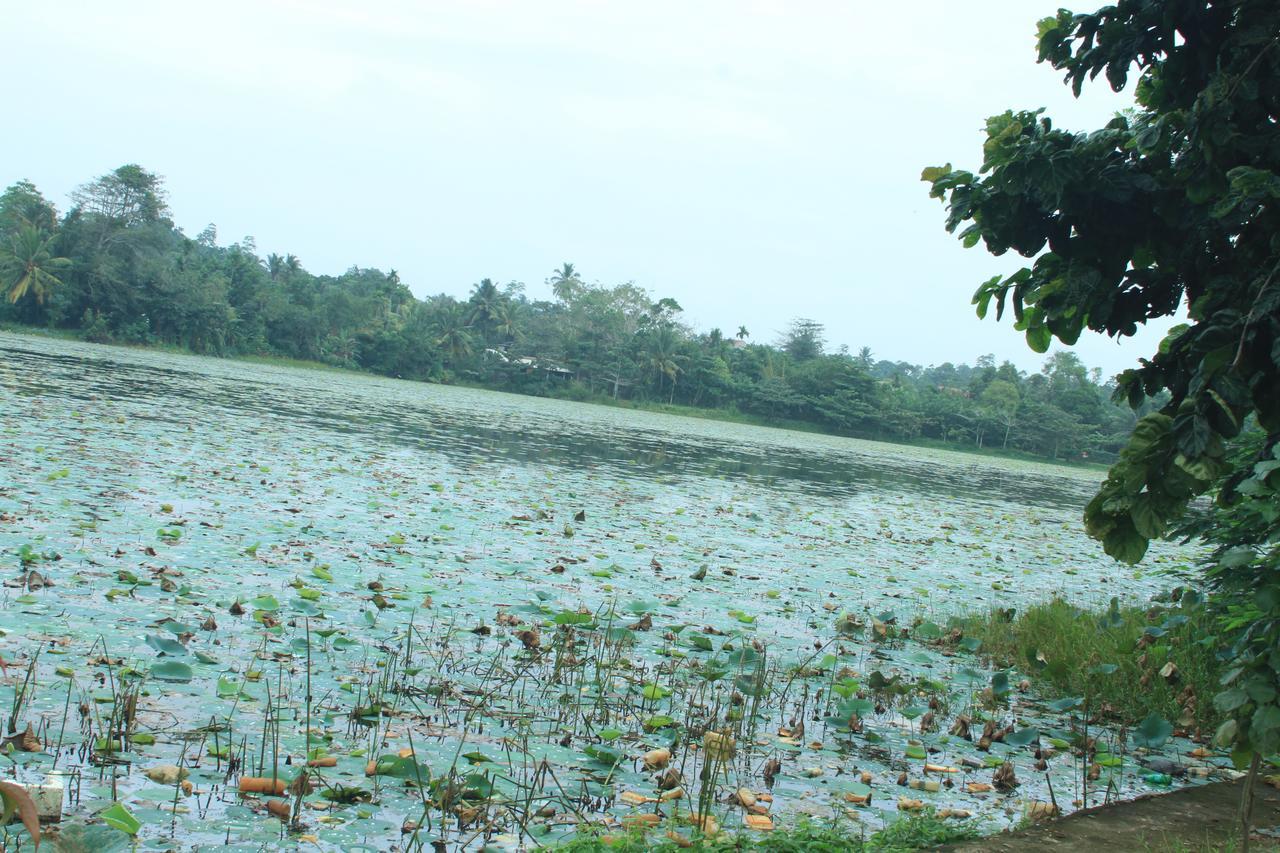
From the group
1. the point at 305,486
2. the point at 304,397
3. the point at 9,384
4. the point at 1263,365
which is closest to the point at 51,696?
the point at 1263,365

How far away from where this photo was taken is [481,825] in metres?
3.44

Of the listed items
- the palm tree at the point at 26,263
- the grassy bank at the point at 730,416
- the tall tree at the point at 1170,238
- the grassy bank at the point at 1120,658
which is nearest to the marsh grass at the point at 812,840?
the tall tree at the point at 1170,238

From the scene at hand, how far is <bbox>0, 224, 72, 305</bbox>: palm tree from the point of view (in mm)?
47938

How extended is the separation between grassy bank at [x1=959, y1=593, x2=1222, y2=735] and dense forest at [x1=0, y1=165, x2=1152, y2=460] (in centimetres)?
5432

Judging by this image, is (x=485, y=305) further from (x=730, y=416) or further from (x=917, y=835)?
(x=917, y=835)

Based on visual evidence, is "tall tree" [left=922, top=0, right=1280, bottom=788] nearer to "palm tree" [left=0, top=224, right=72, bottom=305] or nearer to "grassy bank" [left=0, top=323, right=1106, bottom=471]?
"palm tree" [left=0, top=224, right=72, bottom=305]

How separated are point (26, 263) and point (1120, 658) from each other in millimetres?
55393

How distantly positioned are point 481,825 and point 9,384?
66.4 ft

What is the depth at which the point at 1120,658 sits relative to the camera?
6422 mm

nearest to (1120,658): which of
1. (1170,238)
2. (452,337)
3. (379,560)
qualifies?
(1170,238)

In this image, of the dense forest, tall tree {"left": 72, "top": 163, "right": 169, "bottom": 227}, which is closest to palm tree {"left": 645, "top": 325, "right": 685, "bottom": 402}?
the dense forest

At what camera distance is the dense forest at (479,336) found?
53.1 m

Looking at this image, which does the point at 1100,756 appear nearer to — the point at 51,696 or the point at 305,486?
the point at 51,696

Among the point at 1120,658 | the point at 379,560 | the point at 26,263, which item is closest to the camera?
the point at 1120,658
